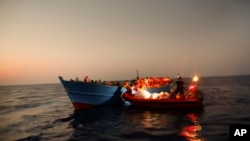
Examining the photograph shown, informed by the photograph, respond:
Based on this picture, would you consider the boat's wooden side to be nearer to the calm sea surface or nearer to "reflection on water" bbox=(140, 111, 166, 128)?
the calm sea surface

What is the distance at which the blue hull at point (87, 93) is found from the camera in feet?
80.0

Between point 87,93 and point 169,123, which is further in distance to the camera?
point 87,93

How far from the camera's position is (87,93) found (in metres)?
24.6

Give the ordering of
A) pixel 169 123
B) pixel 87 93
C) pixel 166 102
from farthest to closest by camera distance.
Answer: pixel 87 93 → pixel 166 102 → pixel 169 123

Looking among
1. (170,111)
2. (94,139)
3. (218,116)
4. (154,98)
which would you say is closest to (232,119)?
(218,116)

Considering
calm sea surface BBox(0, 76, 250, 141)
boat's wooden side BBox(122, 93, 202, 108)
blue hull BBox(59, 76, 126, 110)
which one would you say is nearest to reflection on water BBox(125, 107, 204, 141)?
calm sea surface BBox(0, 76, 250, 141)

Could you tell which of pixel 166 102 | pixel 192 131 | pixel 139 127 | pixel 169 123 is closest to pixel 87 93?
pixel 166 102

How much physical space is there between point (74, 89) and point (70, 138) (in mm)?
→ 9423

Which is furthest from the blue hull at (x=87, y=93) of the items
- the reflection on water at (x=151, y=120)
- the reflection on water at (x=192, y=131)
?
the reflection on water at (x=192, y=131)

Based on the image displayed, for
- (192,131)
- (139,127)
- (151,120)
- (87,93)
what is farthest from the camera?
(87,93)

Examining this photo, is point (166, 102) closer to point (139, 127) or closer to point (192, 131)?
point (139, 127)

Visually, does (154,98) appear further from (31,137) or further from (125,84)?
(31,137)

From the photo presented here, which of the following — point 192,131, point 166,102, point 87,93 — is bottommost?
point 192,131

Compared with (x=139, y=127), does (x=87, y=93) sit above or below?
above
